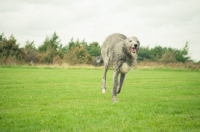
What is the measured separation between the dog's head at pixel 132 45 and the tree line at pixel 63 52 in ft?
136

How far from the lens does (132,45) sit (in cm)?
804

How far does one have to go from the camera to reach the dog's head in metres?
8.05

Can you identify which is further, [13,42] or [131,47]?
[13,42]

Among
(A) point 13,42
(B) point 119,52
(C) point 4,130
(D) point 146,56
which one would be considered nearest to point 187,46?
(D) point 146,56

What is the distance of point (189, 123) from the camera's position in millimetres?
5402

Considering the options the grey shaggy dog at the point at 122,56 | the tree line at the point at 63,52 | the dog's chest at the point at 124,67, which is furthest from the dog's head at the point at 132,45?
the tree line at the point at 63,52

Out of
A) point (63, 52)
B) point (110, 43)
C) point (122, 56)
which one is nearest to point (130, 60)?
point (122, 56)

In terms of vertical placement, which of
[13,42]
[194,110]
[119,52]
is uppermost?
[13,42]

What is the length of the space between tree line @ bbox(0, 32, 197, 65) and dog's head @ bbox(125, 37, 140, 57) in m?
41.3

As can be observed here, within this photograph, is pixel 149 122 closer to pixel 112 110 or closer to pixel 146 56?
pixel 112 110

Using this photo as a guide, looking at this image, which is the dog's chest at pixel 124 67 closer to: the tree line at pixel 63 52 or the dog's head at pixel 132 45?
the dog's head at pixel 132 45

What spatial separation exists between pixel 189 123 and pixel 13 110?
4.99 metres

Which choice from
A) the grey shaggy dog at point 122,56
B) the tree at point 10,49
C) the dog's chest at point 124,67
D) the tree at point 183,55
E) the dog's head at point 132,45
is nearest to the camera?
the dog's head at point 132,45

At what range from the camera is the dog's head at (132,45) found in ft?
26.4
